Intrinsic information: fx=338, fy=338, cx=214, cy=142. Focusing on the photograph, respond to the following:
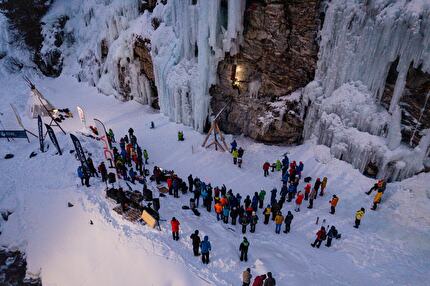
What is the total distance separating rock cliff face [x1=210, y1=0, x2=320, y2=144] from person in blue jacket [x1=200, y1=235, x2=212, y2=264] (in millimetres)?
10865

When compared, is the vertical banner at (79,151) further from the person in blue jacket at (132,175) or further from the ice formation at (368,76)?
the ice formation at (368,76)

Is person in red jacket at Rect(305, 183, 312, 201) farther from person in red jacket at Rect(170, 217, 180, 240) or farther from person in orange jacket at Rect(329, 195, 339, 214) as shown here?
person in red jacket at Rect(170, 217, 180, 240)

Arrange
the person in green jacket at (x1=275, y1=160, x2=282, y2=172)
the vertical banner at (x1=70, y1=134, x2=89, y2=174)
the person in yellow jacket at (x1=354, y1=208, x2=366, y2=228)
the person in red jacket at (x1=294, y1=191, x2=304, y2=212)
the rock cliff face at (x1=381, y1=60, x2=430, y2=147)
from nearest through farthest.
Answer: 1. the person in yellow jacket at (x1=354, y1=208, x2=366, y2=228)
2. the rock cliff face at (x1=381, y1=60, x2=430, y2=147)
3. the person in red jacket at (x1=294, y1=191, x2=304, y2=212)
4. the vertical banner at (x1=70, y1=134, x2=89, y2=174)
5. the person in green jacket at (x1=275, y1=160, x2=282, y2=172)

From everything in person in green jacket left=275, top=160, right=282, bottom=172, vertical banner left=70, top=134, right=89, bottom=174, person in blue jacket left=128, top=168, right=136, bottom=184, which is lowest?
person in green jacket left=275, top=160, right=282, bottom=172

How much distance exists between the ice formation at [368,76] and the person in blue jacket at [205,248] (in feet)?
31.1

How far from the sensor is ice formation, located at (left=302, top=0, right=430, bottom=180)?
45.2 ft

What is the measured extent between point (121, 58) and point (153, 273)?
19.7 metres

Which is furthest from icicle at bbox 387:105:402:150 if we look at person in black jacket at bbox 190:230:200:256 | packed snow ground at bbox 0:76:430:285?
person in black jacket at bbox 190:230:200:256

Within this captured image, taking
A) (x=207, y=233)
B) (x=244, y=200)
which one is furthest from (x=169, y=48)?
(x=207, y=233)

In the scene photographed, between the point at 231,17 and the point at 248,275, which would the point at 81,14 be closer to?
the point at 231,17

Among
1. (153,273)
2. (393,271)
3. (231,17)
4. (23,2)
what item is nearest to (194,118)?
(231,17)

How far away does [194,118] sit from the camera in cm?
2194

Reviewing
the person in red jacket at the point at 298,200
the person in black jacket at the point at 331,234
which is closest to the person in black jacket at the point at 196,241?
the person in black jacket at the point at 331,234

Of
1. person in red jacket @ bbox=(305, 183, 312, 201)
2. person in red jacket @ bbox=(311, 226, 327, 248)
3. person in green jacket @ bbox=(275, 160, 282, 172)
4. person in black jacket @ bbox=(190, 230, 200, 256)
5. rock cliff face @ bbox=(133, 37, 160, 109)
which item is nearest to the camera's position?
person in black jacket @ bbox=(190, 230, 200, 256)
